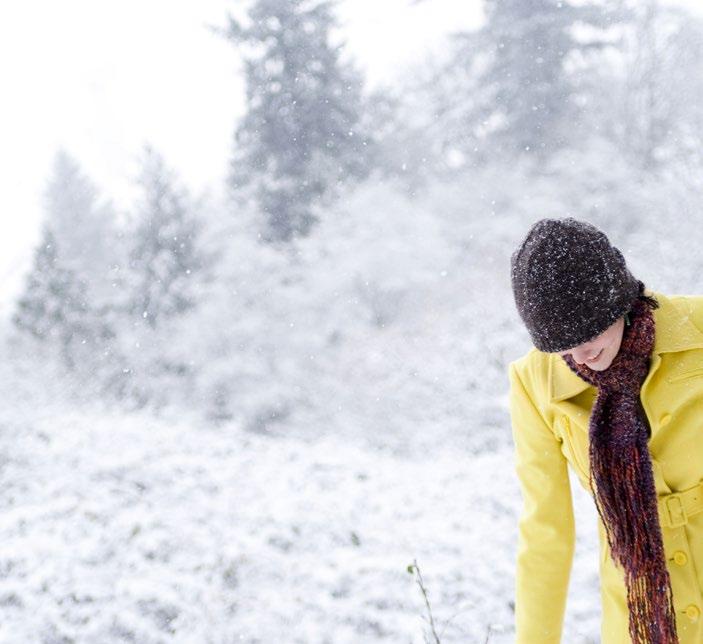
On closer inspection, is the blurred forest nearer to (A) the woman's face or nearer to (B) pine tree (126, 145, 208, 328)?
(B) pine tree (126, 145, 208, 328)

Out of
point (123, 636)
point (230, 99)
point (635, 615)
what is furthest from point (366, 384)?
point (230, 99)

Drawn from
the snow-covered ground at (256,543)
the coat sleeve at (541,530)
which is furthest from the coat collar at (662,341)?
the snow-covered ground at (256,543)

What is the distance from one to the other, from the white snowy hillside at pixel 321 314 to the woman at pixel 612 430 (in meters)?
3.04

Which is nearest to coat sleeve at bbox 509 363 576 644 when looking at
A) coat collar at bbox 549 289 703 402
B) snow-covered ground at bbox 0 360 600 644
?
coat collar at bbox 549 289 703 402

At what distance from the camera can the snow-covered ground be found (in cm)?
513

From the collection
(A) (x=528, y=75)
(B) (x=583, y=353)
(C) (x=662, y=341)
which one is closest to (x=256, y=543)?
(B) (x=583, y=353)

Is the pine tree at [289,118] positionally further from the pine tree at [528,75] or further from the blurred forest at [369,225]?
the pine tree at [528,75]

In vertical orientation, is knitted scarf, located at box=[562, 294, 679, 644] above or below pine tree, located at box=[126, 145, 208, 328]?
below

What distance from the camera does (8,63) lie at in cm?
2670

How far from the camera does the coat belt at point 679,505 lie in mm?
1813

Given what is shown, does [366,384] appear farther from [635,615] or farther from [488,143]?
[635,615]

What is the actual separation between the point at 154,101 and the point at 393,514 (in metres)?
22.1

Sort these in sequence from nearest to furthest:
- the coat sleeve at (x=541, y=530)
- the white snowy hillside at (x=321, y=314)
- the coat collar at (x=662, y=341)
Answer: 1. the coat collar at (x=662, y=341)
2. the coat sleeve at (x=541, y=530)
3. the white snowy hillside at (x=321, y=314)

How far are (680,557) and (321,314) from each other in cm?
1168
